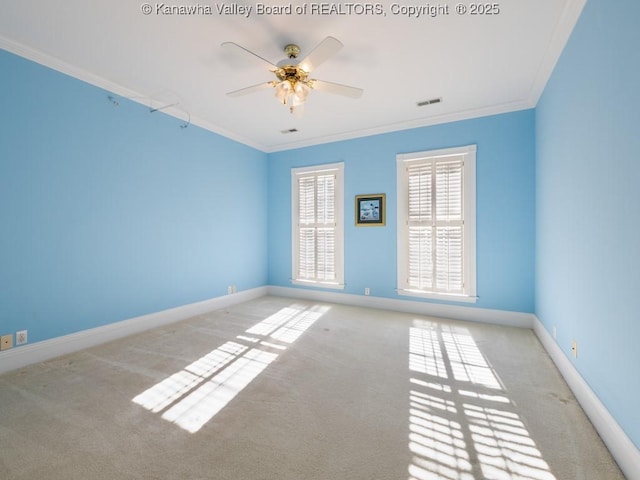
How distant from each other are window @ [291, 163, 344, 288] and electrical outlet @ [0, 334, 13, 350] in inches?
142

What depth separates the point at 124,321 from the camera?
3.32 meters

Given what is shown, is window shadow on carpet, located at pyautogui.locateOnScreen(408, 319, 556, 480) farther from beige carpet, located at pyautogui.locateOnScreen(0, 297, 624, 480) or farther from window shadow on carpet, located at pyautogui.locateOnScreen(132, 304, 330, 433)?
window shadow on carpet, located at pyautogui.locateOnScreen(132, 304, 330, 433)

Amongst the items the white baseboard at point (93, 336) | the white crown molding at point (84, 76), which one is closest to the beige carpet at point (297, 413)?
the white baseboard at point (93, 336)

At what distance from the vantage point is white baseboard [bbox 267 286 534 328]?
3.73 m

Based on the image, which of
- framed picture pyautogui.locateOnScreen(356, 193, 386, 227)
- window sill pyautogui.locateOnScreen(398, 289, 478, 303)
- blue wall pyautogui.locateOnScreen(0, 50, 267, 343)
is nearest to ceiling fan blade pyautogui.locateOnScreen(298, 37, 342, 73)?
blue wall pyautogui.locateOnScreen(0, 50, 267, 343)

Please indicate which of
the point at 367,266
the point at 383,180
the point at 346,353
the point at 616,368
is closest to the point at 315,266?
the point at 367,266

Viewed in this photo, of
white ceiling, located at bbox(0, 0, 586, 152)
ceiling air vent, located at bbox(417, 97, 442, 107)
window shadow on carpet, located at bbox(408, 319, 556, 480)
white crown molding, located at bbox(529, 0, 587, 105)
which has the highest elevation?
ceiling air vent, located at bbox(417, 97, 442, 107)

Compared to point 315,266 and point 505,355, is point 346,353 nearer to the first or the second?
point 505,355

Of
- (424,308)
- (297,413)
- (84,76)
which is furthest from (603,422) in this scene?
(84,76)

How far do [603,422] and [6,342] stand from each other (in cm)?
441

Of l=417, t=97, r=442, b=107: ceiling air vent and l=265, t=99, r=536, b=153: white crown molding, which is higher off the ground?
l=417, t=97, r=442, b=107: ceiling air vent

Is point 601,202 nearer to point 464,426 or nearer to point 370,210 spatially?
point 464,426

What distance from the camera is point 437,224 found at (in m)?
4.13

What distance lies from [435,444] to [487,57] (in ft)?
10.6
